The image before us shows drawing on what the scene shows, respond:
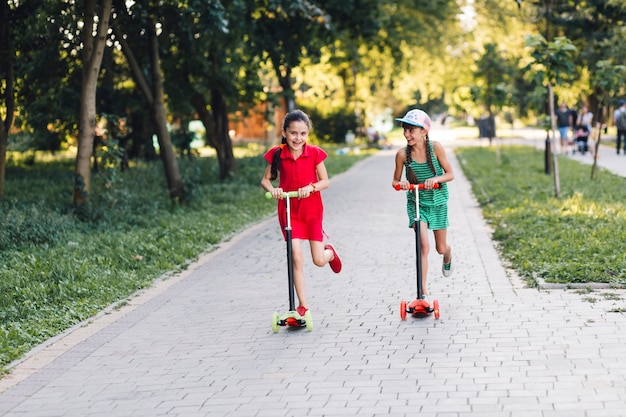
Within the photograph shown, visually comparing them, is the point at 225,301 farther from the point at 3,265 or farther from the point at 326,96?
the point at 326,96

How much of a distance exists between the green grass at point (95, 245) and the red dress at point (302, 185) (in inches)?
84.6

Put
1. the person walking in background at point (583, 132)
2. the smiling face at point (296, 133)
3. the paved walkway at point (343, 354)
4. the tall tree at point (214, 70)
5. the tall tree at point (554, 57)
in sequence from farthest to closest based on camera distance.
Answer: the person walking in background at point (583, 132)
the tall tree at point (214, 70)
the tall tree at point (554, 57)
the smiling face at point (296, 133)
the paved walkway at point (343, 354)

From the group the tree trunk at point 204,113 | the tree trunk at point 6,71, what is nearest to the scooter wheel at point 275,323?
the tree trunk at point 6,71

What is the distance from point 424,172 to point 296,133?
1233 mm

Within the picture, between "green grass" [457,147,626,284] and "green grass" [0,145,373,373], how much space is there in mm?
3926

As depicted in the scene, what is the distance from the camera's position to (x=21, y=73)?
20.8 meters

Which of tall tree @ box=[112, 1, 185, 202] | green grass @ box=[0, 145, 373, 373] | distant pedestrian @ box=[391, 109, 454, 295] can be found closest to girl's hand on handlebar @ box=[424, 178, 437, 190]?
distant pedestrian @ box=[391, 109, 454, 295]

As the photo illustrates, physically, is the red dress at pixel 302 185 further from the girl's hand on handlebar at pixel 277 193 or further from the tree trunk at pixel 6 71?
the tree trunk at pixel 6 71

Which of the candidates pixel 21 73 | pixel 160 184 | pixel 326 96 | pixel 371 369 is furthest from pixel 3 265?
pixel 326 96

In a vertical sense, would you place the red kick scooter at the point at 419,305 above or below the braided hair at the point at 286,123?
below

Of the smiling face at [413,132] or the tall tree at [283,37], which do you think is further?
the tall tree at [283,37]

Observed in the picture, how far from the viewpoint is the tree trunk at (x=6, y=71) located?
16859 millimetres

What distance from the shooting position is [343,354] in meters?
6.84

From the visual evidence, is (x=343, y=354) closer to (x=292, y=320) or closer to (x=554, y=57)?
(x=292, y=320)
